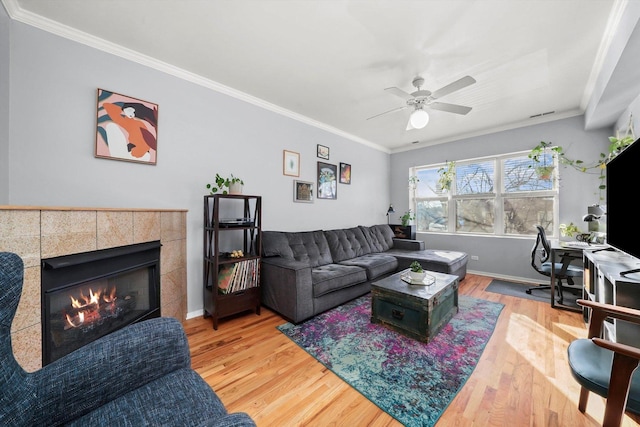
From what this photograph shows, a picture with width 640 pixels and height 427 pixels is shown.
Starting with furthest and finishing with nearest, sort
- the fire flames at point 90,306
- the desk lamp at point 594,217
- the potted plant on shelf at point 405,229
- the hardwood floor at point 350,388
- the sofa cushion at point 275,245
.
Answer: the potted plant on shelf at point 405,229, the sofa cushion at point 275,245, the desk lamp at point 594,217, the fire flames at point 90,306, the hardwood floor at point 350,388

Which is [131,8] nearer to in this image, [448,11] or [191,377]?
[448,11]

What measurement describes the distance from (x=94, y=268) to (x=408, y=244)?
418cm

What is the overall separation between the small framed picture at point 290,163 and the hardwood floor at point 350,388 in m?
2.01

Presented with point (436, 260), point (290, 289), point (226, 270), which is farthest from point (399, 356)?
point (436, 260)

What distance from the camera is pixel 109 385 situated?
0.86 metres

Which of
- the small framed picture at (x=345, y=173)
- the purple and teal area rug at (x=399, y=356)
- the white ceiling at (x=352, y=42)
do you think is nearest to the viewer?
the purple and teal area rug at (x=399, y=356)

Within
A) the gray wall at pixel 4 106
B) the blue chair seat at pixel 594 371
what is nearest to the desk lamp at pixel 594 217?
the blue chair seat at pixel 594 371

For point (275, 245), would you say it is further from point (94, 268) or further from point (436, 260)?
point (436, 260)

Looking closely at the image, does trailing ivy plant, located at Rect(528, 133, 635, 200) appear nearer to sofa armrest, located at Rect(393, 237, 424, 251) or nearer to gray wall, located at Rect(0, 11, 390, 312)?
sofa armrest, located at Rect(393, 237, 424, 251)

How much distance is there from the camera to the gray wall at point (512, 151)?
3.38 metres

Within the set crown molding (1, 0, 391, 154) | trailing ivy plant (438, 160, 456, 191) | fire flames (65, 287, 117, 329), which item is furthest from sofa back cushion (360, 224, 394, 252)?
fire flames (65, 287, 117, 329)

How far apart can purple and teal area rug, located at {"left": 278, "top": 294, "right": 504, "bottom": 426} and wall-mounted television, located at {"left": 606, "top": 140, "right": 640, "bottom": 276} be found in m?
1.19

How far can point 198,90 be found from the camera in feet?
8.44

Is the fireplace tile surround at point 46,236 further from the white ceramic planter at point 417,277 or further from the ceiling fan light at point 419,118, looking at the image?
the ceiling fan light at point 419,118
